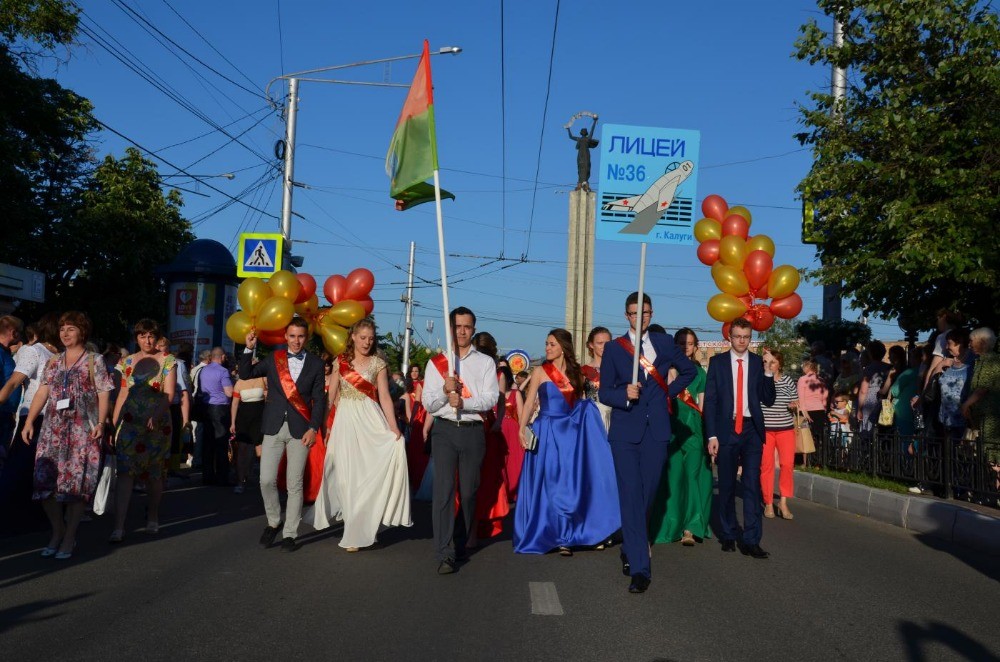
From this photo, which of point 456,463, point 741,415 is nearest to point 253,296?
point 456,463

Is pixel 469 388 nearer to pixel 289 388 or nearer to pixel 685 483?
pixel 289 388

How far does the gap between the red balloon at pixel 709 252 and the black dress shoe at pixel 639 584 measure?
17.1 feet

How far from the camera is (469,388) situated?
28.8ft

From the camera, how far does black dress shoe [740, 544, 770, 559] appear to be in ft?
29.4

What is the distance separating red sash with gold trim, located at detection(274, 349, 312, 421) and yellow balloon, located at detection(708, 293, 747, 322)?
4.19m

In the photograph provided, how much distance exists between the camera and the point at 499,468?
404 inches

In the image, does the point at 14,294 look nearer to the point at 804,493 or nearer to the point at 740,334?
the point at 804,493

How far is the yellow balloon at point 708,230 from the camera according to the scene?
39.4 feet

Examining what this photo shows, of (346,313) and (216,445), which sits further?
(216,445)

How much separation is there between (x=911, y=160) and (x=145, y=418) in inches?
402

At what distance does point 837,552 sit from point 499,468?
305 cm

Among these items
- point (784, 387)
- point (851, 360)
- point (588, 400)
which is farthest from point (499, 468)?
point (851, 360)

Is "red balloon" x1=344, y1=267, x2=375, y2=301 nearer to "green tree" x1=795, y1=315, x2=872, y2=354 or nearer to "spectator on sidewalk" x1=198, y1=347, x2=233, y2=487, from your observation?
"spectator on sidewalk" x1=198, y1=347, x2=233, y2=487

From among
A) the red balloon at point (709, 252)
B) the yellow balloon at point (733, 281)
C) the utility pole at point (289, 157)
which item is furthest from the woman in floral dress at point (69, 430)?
the utility pole at point (289, 157)
